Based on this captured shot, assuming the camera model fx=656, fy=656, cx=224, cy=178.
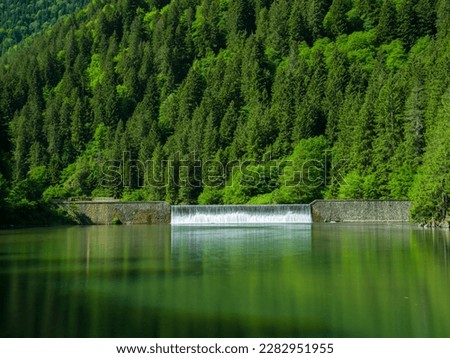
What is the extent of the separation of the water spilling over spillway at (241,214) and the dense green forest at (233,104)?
895 cm

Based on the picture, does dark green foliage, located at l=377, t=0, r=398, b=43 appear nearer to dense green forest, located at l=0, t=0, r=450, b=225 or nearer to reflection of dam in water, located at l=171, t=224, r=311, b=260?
dense green forest, located at l=0, t=0, r=450, b=225

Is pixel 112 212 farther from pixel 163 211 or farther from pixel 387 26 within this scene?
pixel 387 26

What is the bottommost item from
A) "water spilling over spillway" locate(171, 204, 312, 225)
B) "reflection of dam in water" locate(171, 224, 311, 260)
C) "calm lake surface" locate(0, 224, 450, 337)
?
"calm lake surface" locate(0, 224, 450, 337)

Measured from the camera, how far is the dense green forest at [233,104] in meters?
72.1

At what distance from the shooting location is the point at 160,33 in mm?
148500

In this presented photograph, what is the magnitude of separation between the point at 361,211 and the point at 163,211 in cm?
1990

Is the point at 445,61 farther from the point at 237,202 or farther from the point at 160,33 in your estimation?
the point at 160,33

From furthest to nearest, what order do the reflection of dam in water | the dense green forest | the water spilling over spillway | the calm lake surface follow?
1. the dense green forest
2. the water spilling over spillway
3. the reflection of dam in water
4. the calm lake surface

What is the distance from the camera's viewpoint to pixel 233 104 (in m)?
108

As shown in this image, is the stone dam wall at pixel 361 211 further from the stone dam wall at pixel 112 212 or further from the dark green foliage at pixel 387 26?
the dark green foliage at pixel 387 26

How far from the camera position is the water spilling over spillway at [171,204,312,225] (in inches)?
2571

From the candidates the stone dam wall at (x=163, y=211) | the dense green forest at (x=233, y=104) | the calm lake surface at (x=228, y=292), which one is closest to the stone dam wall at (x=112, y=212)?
the stone dam wall at (x=163, y=211)

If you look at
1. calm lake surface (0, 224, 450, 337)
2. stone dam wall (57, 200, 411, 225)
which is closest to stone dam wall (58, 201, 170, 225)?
stone dam wall (57, 200, 411, 225)

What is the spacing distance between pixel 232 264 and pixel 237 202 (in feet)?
178
